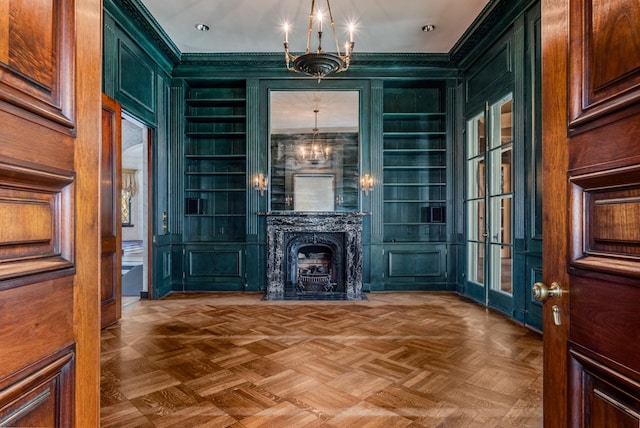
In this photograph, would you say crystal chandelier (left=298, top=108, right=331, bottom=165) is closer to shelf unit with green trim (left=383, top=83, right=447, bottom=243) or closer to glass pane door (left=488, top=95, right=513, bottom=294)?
shelf unit with green trim (left=383, top=83, right=447, bottom=243)

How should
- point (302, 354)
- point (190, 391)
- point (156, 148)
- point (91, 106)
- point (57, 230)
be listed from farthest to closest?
point (156, 148) < point (302, 354) < point (190, 391) < point (91, 106) < point (57, 230)

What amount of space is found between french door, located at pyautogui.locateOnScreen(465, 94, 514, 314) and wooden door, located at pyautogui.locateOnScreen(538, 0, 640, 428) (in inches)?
122

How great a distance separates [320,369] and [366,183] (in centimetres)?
300

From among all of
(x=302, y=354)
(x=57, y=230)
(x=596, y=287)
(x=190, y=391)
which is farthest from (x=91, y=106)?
(x=302, y=354)

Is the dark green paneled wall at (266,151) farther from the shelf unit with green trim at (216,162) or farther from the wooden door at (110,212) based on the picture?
the wooden door at (110,212)

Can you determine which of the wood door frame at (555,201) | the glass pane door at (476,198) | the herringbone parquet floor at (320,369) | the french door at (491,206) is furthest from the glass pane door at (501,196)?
the wood door frame at (555,201)

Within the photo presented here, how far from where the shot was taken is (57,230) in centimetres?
70

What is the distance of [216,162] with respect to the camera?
5227mm

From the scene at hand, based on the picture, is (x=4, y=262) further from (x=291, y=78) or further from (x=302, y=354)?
(x=291, y=78)

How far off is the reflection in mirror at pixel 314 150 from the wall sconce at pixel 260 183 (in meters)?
0.12

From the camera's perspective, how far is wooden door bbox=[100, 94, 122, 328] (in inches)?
132

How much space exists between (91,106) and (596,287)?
3.74 ft

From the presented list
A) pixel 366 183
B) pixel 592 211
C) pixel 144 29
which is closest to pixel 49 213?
pixel 592 211

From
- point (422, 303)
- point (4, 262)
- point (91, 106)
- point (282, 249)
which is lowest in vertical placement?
point (422, 303)
